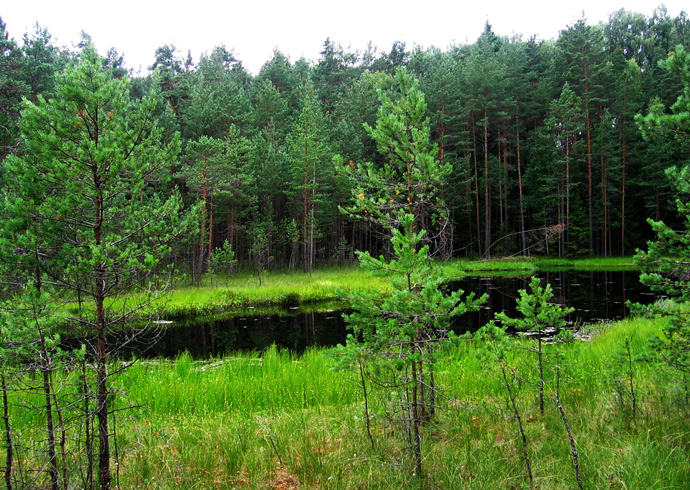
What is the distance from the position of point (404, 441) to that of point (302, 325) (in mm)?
11600

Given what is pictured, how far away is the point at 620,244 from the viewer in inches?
1619

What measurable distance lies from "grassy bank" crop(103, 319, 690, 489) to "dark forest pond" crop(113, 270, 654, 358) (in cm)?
435

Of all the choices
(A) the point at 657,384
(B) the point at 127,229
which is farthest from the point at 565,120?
(B) the point at 127,229

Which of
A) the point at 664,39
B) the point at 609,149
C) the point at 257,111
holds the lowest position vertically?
the point at 609,149

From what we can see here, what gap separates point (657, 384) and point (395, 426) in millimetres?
3309

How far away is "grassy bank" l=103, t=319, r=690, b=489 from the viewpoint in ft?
10.5

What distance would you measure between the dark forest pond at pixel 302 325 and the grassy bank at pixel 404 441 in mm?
4351

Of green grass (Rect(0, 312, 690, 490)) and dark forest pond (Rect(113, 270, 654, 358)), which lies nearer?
green grass (Rect(0, 312, 690, 490))

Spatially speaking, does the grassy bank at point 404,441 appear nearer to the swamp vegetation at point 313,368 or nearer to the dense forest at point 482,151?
the swamp vegetation at point 313,368

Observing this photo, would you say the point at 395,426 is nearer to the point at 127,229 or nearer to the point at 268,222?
the point at 127,229

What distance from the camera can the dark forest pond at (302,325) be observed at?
12.2 meters

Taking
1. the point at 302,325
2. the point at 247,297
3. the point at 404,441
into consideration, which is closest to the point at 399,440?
the point at 404,441

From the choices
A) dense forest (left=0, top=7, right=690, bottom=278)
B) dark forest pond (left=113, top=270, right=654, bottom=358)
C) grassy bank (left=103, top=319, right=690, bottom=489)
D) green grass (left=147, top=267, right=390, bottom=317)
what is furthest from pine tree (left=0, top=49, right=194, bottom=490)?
dense forest (left=0, top=7, right=690, bottom=278)

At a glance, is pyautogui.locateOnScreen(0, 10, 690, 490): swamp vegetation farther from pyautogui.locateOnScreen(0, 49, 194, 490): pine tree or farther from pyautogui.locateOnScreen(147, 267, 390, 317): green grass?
pyautogui.locateOnScreen(147, 267, 390, 317): green grass
